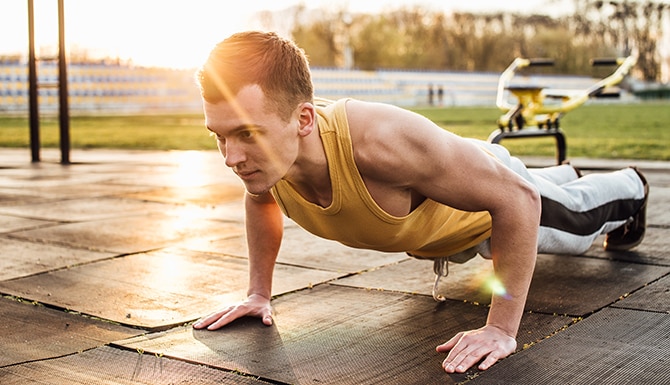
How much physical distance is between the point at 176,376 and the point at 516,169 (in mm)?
1378

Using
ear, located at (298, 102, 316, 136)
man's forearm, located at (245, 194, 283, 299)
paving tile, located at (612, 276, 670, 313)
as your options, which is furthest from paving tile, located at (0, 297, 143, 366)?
paving tile, located at (612, 276, 670, 313)

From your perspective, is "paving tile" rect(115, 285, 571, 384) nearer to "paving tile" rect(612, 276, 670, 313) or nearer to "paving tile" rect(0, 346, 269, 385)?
"paving tile" rect(0, 346, 269, 385)

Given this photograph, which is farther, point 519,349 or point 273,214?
point 273,214

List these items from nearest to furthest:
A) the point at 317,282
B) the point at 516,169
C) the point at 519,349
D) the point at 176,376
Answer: the point at 176,376
the point at 519,349
the point at 516,169
the point at 317,282

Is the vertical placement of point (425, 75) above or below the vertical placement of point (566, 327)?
below

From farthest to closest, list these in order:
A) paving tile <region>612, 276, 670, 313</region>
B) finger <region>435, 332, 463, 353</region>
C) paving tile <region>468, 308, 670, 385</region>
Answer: paving tile <region>612, 276, 670, 313</region>, finger <region>435, 332, 463, 353</region>, paving tile <region>468, 308, 670, 385</region>

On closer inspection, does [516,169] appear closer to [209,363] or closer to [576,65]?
[209,363]

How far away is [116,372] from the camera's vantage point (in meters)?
1.93

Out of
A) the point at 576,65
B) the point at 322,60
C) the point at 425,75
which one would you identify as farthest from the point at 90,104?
the point at 576,65

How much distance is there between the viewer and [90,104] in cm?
2931

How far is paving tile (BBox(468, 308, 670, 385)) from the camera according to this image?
1.85 meters

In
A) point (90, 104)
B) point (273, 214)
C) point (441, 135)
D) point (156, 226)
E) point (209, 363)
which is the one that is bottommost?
point (90, 104)

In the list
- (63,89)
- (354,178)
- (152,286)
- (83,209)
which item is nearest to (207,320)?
(152,286)

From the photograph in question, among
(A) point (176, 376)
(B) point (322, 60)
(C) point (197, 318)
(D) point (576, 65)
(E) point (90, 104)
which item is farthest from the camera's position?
(D) point (576, 65)
